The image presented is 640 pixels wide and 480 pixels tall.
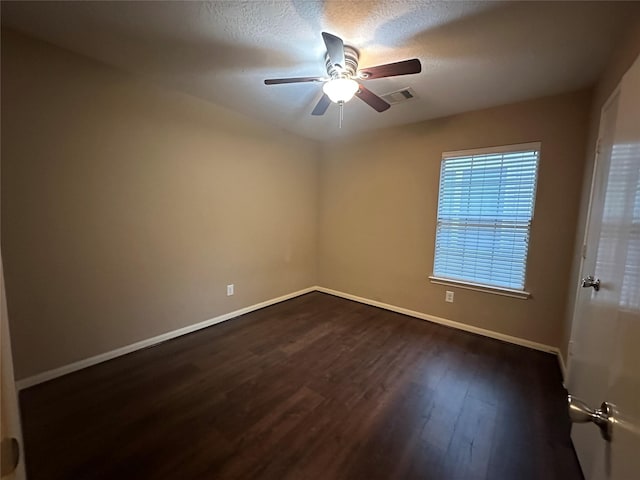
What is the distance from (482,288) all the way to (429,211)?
103 cm

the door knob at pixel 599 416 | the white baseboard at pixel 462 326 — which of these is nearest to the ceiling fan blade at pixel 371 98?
the door knob at pixel 599 416

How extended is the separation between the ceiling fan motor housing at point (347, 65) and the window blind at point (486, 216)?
5.53 ft

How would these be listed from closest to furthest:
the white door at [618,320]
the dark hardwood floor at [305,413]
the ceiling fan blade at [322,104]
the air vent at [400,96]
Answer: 1. the white door at [618,320]
2. the dark hardwood floor at [305,413]
3. the ceiling fan blade at [322,104]
4. the air vent at [400,96]

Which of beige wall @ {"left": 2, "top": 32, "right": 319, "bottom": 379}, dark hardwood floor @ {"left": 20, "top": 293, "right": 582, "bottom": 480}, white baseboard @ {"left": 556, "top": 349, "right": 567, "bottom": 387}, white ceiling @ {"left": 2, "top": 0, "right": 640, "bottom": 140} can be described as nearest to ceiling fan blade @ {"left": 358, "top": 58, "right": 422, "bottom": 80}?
white ceiling @ {"left": 2, "top": 0, "right": 640, "bottom": 140}

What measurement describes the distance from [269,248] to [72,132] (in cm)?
222

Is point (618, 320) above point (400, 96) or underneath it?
underneath

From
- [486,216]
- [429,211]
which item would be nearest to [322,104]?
[429,211]

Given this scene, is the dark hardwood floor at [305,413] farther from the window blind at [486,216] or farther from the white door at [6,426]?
the white door at [6,426]

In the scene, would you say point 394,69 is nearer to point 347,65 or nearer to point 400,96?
point 347,65

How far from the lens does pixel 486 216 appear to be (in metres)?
2.89

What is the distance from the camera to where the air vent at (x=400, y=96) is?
2.46 metres

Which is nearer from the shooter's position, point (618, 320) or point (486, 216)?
point (618, 320)

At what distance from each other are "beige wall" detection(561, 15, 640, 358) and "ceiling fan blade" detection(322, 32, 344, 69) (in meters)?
1.58

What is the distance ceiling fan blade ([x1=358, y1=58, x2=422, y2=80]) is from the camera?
1586 millimetres
